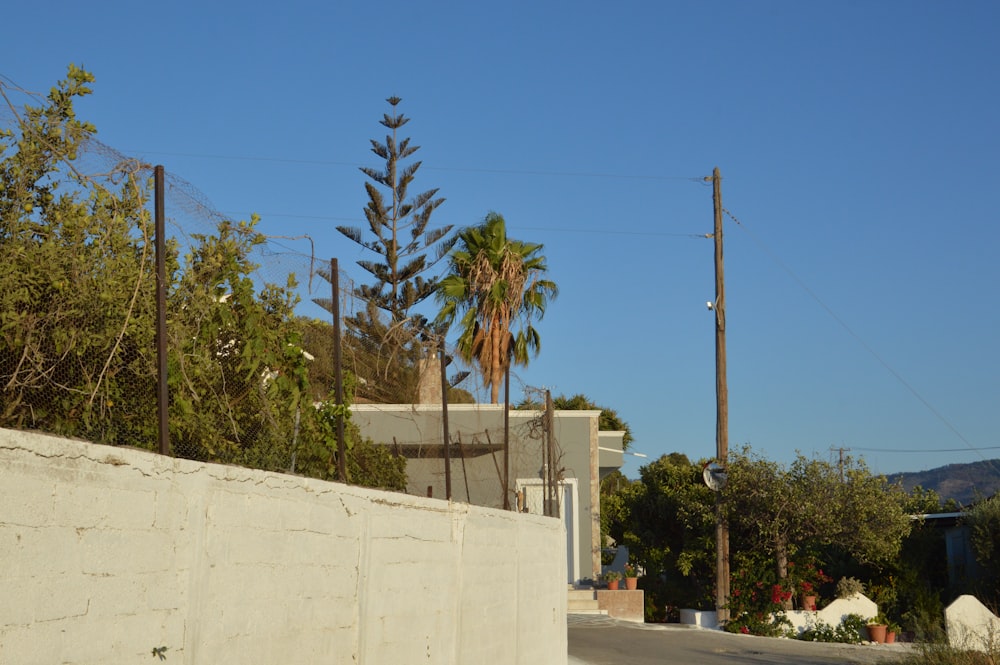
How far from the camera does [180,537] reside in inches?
191

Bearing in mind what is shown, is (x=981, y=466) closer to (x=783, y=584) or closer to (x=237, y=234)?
(x=783, y=584)

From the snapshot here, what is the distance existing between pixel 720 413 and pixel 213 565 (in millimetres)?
20415

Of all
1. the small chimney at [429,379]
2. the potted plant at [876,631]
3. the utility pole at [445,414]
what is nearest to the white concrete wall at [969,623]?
the potted plant at [876,631]

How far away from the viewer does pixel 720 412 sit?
24.6m

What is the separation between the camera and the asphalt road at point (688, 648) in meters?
16.8

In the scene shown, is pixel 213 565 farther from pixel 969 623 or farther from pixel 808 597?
pixel 808 597

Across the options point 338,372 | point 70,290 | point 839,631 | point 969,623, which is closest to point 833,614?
point 839,631

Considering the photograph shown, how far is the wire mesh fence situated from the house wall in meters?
7.92

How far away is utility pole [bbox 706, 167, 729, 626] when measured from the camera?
22906 millimetres

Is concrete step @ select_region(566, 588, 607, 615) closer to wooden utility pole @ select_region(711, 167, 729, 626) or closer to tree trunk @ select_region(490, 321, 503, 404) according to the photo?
wooden utility pole @ select_region(711, 167, 729, 626)

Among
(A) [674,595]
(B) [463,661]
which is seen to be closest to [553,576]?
(B) [463,661]

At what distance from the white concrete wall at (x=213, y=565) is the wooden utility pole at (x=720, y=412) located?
1448cm

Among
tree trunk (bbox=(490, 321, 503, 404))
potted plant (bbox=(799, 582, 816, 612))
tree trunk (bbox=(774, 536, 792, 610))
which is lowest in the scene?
potted plant (bbox=(799, 582, 816, 612))

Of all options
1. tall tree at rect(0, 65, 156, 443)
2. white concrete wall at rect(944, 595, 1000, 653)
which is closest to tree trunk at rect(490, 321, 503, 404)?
white concrete wall at rect(944, 595, 1000, 653)
